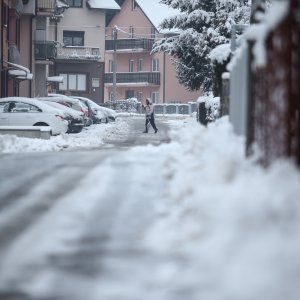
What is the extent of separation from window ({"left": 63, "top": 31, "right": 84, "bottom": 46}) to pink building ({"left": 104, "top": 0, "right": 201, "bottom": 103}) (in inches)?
316

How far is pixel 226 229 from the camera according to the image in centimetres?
554

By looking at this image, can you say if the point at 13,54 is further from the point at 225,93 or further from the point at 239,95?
the point at 239,95

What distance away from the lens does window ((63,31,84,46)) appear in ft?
214

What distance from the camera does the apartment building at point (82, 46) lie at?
207 feet

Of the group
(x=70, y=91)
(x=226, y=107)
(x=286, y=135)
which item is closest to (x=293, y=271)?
(x=286, y=135)

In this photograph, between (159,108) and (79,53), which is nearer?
(79,53)

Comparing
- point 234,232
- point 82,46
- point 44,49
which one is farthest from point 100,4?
→ point 234,232

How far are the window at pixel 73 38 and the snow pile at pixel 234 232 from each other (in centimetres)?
5840

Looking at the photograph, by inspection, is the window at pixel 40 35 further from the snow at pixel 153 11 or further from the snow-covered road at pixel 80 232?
the snow-covered road at pixel 80 232

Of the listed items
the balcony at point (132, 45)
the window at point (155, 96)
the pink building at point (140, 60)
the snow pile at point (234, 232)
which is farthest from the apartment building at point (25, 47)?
the snow pile at point (234, 232)

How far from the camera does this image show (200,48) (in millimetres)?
34531

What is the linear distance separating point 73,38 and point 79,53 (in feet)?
10.3

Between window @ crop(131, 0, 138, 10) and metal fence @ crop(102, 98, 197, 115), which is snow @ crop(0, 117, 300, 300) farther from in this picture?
window @ crop(131, 0, 138, 10)

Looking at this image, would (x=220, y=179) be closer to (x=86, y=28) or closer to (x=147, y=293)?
(x=147, y=293)
